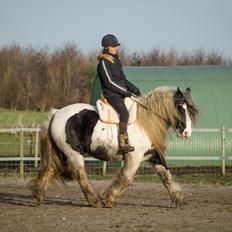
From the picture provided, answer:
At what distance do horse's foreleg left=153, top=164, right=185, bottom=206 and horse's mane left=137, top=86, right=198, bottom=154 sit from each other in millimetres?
316

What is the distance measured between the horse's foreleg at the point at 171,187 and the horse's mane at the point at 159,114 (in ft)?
1.04

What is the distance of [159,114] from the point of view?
1044 centimetres

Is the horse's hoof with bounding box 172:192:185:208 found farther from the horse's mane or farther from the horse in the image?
the horse's mane

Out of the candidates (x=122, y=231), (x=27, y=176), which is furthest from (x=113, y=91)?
(x=27, y=176)

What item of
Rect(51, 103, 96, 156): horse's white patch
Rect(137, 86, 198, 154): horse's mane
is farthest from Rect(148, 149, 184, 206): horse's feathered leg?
Rect(51, 103, 96, 156): horse's white patch

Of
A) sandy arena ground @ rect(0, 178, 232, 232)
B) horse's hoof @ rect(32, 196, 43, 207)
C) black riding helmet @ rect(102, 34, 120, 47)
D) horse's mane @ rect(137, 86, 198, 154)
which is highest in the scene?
black riding helmet @ rect(102, 34, 120, 47)

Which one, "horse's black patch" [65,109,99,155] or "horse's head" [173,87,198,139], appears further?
"horse's black patch" [65,109,99,155]

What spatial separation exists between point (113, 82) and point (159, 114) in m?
0.88

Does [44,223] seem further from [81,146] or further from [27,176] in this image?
[27,176]

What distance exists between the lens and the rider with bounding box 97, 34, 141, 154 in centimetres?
1020

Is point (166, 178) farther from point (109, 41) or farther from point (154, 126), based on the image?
point (109, 41)

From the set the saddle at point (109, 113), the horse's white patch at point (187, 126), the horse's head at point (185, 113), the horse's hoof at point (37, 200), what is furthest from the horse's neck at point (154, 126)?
the horse's hoof at point (37, 200)

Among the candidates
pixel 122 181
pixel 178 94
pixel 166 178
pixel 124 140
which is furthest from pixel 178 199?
pixel 178 94

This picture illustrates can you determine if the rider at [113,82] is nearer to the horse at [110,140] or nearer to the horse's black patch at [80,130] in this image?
the horse at [110,140]
